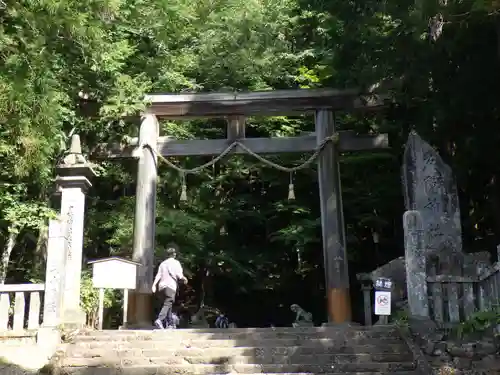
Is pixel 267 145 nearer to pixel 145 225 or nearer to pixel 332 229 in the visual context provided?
pixel 332 229

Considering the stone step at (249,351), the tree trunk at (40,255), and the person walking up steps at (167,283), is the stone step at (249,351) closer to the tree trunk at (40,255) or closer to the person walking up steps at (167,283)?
the person walking up steps at (167,283)

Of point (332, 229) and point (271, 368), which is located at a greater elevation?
point (332, 229)

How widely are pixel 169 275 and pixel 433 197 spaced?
15.3ft

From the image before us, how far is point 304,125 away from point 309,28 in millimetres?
2930

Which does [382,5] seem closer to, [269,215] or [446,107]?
[446,107]

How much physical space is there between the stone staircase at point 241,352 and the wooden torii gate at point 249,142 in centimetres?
324

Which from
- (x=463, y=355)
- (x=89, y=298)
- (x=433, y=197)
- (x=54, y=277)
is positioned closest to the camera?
(x=463, y=355)

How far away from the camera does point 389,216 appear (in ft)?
51.6

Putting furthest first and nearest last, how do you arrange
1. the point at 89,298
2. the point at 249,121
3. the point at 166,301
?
the point at 249,121
the point at 89,298
the point at 166,301

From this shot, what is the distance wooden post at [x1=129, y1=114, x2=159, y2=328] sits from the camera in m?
11.4

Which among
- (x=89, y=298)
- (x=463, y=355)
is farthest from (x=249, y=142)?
(x=463, y=355)

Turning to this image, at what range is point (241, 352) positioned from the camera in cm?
773

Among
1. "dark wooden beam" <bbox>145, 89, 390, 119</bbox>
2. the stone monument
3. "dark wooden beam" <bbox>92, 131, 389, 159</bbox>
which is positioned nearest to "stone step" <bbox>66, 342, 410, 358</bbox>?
the stone monument

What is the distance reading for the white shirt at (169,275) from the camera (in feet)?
32.4
